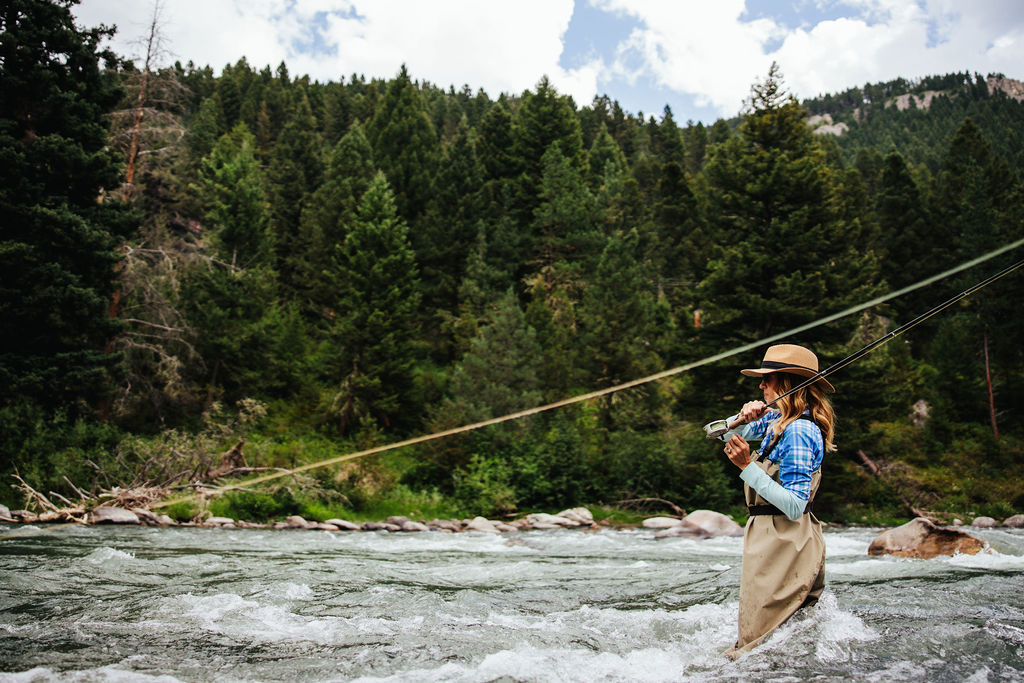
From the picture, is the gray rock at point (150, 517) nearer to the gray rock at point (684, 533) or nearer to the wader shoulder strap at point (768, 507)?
the gray rock at point (684, 533)

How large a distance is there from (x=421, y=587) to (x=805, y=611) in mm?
4803

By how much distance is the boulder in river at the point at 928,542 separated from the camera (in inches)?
384

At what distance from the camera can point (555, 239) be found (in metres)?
35.1

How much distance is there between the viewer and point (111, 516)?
13734 mm

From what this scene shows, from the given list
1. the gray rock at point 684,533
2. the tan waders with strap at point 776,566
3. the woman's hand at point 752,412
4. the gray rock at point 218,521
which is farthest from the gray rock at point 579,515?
the woman's hand at point 752,412

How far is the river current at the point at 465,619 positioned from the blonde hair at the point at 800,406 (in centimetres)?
114

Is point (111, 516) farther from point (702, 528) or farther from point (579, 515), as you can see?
point (702, 528)

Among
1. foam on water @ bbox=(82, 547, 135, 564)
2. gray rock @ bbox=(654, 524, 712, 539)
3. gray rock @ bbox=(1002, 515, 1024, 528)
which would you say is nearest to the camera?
foam on water @ bbox=(82, 547, 135, 564)

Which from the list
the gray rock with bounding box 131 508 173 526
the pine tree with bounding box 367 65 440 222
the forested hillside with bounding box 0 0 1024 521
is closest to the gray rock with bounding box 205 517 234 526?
the gray rock with bounding box 131 508 173 526

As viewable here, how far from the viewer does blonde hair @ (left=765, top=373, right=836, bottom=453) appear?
3723mm

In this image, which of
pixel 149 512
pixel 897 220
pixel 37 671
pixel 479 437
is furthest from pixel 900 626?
pixel 897 220

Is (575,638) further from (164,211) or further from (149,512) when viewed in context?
(164,211)

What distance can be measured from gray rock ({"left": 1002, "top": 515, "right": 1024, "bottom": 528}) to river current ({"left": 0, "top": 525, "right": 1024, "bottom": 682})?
9950 mm

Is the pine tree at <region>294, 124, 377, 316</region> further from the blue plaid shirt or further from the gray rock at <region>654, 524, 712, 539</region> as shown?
the blue plaid shirt
